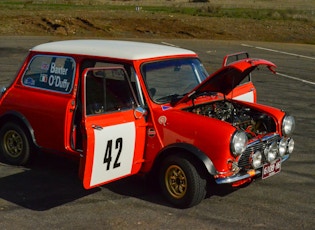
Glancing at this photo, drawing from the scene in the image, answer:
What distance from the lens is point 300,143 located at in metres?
8.33

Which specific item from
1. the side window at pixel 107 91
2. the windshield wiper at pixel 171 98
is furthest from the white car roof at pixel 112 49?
the windshield wiper at pixel 171 98

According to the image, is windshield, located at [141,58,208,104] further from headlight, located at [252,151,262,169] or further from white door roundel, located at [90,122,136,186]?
headlight, located at [252,151,262,169]

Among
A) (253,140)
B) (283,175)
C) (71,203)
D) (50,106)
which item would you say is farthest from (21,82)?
(283,175)

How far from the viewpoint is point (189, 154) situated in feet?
18.0

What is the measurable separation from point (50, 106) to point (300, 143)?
4.19 m

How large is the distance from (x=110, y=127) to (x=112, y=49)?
1.21 metres

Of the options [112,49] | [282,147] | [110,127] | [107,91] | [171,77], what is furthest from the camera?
[171,77]

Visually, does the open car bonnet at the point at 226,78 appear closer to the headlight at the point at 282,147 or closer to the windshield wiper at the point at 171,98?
the windshield wiper at the point at 171,98

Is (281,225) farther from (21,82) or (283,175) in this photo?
(21,82)

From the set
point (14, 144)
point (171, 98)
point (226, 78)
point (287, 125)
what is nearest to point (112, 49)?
point (171, 98)

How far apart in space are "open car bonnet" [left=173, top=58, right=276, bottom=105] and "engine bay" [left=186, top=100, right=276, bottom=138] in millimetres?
235

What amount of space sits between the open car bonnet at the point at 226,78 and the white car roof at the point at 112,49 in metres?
0.67

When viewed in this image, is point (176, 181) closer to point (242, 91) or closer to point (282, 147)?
point (282, 147)

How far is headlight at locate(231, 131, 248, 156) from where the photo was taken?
5.28 meters
